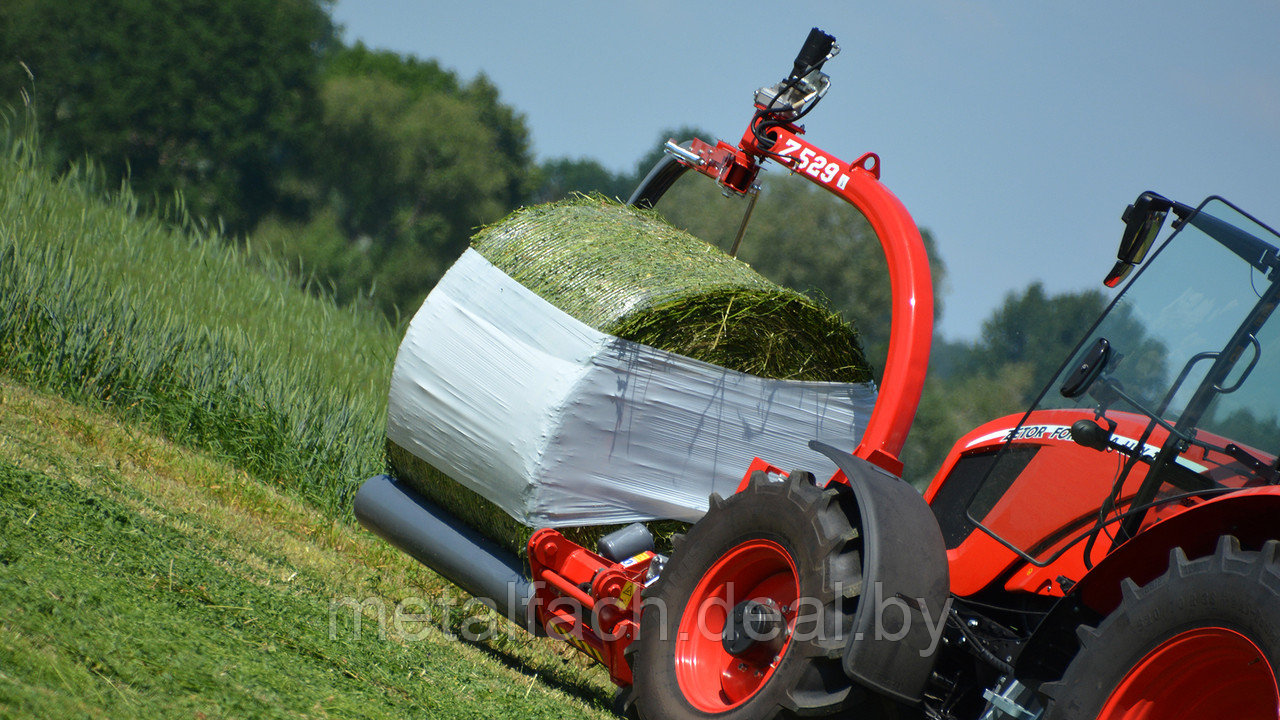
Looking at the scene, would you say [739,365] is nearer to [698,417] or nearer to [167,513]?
[698,417]

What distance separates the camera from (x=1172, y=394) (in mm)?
3242

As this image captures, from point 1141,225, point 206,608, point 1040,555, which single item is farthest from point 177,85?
point 1040,555

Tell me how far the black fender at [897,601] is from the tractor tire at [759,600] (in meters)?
0.08

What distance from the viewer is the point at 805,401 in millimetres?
5289

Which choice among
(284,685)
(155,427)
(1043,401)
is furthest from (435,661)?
(155,427)

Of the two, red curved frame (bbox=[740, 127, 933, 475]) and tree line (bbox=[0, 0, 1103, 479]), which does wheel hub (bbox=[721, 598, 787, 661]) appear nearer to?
red curved frame (bbox=[740, 127, 933, 475])

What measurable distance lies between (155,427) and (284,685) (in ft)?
16.2

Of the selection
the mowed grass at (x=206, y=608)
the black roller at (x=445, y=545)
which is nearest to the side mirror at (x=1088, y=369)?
the mowed grass at (x=206, y=608)

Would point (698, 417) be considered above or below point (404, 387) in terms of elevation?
above

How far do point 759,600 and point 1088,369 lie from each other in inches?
51.1

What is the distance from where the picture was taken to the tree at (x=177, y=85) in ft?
128

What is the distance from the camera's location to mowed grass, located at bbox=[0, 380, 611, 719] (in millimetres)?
2939

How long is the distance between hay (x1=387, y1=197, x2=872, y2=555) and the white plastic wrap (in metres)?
0.08

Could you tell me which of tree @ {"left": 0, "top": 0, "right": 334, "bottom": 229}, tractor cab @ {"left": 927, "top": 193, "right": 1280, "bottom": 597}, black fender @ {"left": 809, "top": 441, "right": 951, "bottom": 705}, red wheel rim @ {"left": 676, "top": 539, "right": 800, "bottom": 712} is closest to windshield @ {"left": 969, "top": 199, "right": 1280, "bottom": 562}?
tractor cab @ {"left": 927, "top": 193, "right": 1280, "bottom": 597}
